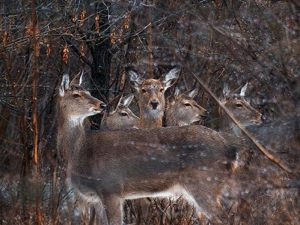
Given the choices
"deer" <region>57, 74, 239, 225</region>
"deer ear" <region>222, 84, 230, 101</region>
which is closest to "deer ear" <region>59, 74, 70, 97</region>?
"deer" <region>57, 74, 239, 225</region>

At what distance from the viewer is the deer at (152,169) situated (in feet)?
24.8

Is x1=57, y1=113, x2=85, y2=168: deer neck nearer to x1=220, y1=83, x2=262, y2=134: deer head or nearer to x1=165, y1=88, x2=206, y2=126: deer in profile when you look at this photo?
x1=165, y1=88, x2=206, y2=126: deer in profile

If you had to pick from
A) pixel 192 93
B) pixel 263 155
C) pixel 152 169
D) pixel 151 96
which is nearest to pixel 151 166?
pixel 152 169

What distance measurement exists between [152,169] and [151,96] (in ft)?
10.8

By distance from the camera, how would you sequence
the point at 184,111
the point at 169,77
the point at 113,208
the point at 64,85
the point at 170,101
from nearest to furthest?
the point at 113,208 < the point at 64,85 < the point at 169,77 < the point at 184,111 < the point at 170,101

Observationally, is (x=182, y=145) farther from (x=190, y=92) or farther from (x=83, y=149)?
(x=190, y=92)

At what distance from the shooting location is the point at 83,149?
320 inches

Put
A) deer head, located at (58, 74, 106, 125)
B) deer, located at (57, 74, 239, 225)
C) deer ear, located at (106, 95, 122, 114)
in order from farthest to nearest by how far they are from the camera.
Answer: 1. deer ear, located at (106, 95, 122, 114)
2. deer head, located at (58, 74, 106, 125)
3. deer, located at (57, 74, 239, 225)

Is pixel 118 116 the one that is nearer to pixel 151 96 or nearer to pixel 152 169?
pixel 151 96

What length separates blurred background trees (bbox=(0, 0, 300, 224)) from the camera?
5.68 metres

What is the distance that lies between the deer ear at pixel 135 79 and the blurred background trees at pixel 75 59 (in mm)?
191

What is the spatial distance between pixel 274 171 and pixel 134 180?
7.49 ft

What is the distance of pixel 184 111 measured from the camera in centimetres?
1178

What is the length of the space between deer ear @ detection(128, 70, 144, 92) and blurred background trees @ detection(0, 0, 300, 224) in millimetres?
191
